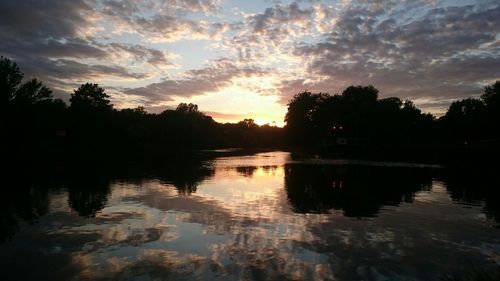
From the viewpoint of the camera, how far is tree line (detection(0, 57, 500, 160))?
230 ft

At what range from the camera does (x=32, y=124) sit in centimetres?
6894

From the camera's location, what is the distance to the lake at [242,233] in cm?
1330

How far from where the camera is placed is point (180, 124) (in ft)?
536

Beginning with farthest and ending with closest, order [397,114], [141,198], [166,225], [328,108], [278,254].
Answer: [328,108] < [397,114] < [141,198] < [166,225] < [278,254]

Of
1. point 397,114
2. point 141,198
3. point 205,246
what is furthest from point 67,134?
point 397,114

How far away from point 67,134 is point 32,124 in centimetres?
2356

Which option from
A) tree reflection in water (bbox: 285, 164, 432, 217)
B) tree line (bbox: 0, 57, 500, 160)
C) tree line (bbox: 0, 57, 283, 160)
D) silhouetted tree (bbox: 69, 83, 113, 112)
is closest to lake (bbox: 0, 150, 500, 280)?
tree reflection in water (bbox: 285, 164, 432, 217)

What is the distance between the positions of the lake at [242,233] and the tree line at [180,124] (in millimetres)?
42638

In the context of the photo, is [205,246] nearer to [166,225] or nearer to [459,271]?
[166,225]

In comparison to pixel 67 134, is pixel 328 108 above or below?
above

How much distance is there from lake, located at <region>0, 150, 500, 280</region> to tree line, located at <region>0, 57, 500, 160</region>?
42.6 m

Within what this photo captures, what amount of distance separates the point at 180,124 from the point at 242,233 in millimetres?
147864

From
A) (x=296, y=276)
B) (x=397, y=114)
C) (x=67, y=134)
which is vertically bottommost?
(x=296, y=276)

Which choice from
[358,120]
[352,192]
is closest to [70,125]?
[352,192]
